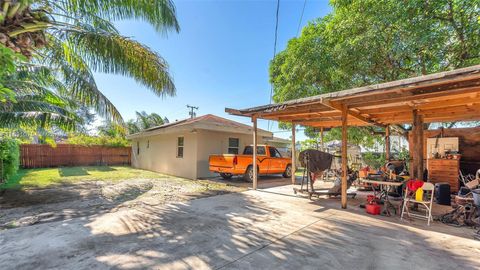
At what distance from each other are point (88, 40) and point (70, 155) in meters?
15.3

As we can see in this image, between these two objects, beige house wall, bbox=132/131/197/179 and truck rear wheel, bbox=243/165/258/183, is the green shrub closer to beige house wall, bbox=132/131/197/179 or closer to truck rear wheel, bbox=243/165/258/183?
beige house wall, bbox=132/131/197/179

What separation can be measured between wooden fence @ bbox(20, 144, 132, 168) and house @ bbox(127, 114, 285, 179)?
231 inches

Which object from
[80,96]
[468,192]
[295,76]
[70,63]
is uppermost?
[295,76]

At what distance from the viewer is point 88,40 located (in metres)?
5.81

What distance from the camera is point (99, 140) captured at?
1970 centimetres

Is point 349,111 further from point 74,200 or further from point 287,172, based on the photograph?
point 74,200

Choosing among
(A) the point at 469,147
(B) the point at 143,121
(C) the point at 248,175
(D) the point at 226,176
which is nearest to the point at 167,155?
(D) the point at 226,176

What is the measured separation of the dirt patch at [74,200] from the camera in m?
5.09

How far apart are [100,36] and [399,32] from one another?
31.6ft

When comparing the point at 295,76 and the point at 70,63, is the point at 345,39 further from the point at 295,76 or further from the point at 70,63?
the point at 70,63

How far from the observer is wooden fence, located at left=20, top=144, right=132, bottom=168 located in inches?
619

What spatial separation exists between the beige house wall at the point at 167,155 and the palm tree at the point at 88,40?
4.80 metres

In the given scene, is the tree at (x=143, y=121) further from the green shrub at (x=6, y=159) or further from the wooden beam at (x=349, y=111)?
the wooden beam at (x=349, y=111)

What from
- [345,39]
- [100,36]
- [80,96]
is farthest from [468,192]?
[80,96]
